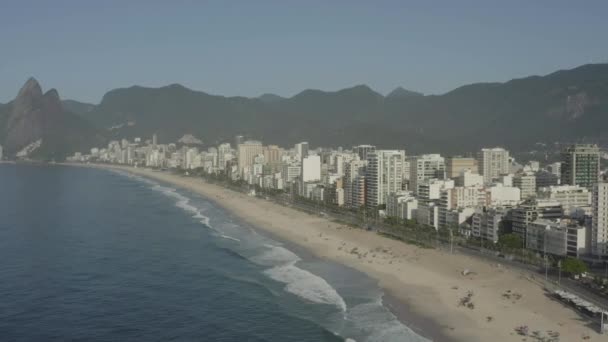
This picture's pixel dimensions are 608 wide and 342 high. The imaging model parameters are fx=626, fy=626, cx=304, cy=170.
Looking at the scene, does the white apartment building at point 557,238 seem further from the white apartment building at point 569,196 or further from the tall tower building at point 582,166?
the tall tower building at point 582,166

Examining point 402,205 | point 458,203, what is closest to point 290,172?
point 402,205

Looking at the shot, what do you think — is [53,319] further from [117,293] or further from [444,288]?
[444,288]

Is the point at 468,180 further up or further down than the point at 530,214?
further up

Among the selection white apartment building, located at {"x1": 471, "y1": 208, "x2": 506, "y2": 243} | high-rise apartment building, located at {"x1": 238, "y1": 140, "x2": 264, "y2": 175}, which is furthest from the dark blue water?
high-rise apartment building, located at {"x1": 238, "y1": 140, "x2": 264, "y2": 175}

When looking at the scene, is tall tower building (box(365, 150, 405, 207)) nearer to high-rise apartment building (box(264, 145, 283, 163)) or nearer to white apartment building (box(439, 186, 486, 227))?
white apartment building (box(439, 186, 486, 227))

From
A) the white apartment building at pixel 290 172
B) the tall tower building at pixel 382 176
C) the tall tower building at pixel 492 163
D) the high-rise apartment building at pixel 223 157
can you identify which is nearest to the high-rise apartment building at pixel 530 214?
the tall tower building at pixel 382 176

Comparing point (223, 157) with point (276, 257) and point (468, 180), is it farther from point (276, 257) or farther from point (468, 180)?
point (276, 257)

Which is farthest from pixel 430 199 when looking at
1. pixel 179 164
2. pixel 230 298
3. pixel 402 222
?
pixel 179 164
